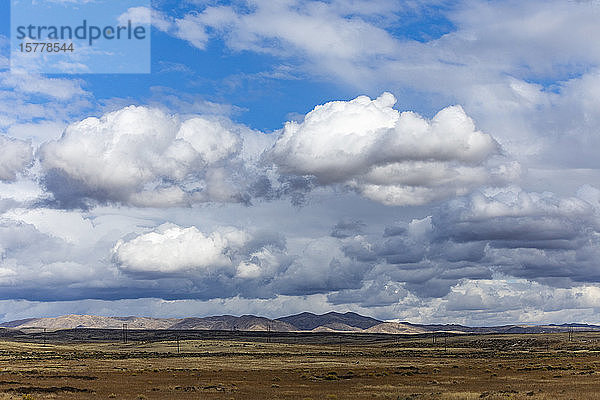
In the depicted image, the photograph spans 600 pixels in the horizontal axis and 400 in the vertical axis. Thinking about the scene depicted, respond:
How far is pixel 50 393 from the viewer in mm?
64125

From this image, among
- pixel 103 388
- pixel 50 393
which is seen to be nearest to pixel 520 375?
pixel 103 388

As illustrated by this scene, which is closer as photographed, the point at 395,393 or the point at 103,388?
the point at 395,393

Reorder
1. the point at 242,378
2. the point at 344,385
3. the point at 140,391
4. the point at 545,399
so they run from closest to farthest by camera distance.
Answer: the point at 545,399 < the point at 140,391 < the point at 344,385 < the point at 242,378

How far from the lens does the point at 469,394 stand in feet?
197

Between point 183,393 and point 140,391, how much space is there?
18.6 ft

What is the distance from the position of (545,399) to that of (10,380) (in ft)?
205

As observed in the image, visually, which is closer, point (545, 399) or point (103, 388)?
point (545, 399)

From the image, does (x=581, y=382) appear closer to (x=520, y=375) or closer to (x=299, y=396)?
(x=520, y=375)

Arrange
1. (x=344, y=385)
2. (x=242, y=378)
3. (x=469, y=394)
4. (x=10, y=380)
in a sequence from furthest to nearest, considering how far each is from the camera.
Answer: (x=242, y=378) < (x=10, y=380) < (x=344, y=385) < (x=469, y=394)

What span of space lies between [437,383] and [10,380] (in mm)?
51585

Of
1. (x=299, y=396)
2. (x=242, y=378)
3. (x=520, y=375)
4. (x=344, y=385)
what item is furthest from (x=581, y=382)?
(x=242, y=378)

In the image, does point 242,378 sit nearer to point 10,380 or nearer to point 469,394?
point 10,380

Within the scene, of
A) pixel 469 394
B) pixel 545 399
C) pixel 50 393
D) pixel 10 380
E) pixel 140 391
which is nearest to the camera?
pixel 545 399

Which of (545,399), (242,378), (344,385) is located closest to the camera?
(545,399)
